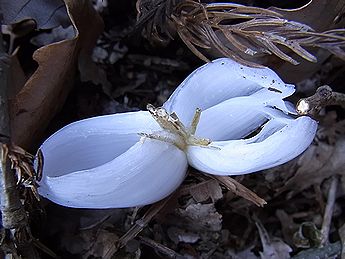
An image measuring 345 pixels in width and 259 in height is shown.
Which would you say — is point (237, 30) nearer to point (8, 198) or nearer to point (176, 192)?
point (176, 192)

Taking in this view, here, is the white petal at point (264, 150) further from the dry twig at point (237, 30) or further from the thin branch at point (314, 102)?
the dry twig at point (237, 30)

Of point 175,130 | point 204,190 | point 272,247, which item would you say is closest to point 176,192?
point 204,190

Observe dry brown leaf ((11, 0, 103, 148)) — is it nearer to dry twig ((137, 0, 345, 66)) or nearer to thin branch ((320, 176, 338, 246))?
dry twig ((137, 0, 345, 66))

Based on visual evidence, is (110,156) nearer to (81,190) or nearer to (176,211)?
(81,190)

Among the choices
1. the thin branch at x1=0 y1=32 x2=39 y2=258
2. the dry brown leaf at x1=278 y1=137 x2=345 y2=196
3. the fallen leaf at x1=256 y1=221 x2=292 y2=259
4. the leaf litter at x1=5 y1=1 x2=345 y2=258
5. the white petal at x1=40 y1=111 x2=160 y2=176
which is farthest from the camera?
the dry brown leaf at x1=278 y1=137 x2=345 y2=196

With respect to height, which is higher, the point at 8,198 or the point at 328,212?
the point at 8,198

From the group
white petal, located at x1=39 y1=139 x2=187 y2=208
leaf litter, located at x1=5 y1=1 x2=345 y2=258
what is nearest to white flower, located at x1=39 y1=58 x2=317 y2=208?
white petal, located at x1=39 y1=139 x2=187 y2=208
